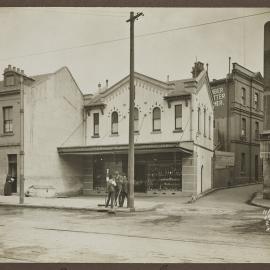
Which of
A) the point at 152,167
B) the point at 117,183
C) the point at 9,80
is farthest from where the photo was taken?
the point at 152,167

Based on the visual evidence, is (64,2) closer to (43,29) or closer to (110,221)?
(43,29)

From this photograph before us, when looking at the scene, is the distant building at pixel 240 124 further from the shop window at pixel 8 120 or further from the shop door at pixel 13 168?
the shop door at pixel 13 168

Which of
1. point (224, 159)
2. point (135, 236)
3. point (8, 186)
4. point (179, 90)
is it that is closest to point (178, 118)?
point (179, 90)

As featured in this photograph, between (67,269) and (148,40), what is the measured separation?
626 centimetres

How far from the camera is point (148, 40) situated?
38.0 ft

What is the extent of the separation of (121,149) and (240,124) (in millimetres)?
11120

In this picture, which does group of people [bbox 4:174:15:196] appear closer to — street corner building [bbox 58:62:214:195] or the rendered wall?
the rendered wall

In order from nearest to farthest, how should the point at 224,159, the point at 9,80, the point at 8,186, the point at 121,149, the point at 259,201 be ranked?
the point at 259,201 < the point at 121,149 < the point at 8,186 < the point at 9,80 < the point at 224,159

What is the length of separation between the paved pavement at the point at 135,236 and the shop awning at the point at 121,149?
5521 millimetres

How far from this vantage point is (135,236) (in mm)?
10984

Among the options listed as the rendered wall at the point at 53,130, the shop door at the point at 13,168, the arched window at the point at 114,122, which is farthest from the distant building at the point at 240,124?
the shop door at the point at 13,168

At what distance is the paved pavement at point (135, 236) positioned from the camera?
8672 millimetres

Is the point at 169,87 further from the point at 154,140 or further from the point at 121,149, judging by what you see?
the point at 121,149

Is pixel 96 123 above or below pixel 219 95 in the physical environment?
below
